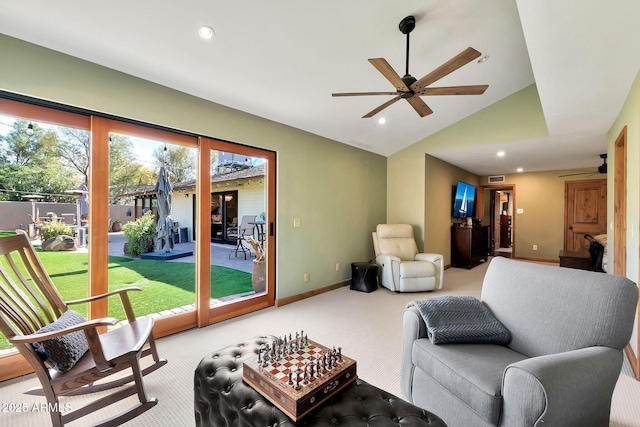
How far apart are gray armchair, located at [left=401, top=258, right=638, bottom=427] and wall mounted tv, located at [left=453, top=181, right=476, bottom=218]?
4768 mm

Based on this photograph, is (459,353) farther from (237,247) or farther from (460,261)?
(460,261)

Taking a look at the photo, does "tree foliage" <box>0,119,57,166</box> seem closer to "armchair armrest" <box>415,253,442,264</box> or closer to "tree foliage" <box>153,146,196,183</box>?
"tree foliage" <box>153,146,196,183</box>

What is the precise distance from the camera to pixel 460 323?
5.49 feet

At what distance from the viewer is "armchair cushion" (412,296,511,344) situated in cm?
162

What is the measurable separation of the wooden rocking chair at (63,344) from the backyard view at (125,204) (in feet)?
1.51

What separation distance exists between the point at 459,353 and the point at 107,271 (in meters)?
2.87

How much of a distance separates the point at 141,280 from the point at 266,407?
2367mm

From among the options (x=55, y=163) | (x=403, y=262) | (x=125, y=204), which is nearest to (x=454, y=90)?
(x=403, y=262)

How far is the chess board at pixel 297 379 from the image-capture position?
109 centimetres

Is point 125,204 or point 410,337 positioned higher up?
point 125,204

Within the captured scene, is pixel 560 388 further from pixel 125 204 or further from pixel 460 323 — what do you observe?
pixel 125 204

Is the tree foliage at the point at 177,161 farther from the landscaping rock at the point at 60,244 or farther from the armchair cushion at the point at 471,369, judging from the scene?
the armchair cushion at the point at 471,369

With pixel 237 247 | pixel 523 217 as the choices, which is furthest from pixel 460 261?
pixel 237 247

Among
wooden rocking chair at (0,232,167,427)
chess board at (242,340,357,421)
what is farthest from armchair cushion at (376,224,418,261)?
wooden rocking chair at (0,232,167,427)
